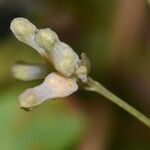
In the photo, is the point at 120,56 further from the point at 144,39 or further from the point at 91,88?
Result: the point at 91,88

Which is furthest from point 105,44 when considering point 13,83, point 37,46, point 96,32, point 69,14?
point 37,46

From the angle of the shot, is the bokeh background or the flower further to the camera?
the bokeh background

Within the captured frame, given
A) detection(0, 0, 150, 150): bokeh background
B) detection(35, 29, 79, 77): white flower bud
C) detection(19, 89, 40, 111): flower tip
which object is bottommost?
detection(0, 0, 150, 150): bokeh background

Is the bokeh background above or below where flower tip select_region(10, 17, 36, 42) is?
below

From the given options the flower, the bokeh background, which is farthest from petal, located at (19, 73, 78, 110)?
the bokeh background

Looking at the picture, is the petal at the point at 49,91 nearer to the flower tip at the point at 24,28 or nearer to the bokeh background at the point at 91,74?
the flower tip at the point at 24,28

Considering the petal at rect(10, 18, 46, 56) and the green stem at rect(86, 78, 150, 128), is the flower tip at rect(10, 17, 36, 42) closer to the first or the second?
the petal at rect(10, 18, 46, 56)
